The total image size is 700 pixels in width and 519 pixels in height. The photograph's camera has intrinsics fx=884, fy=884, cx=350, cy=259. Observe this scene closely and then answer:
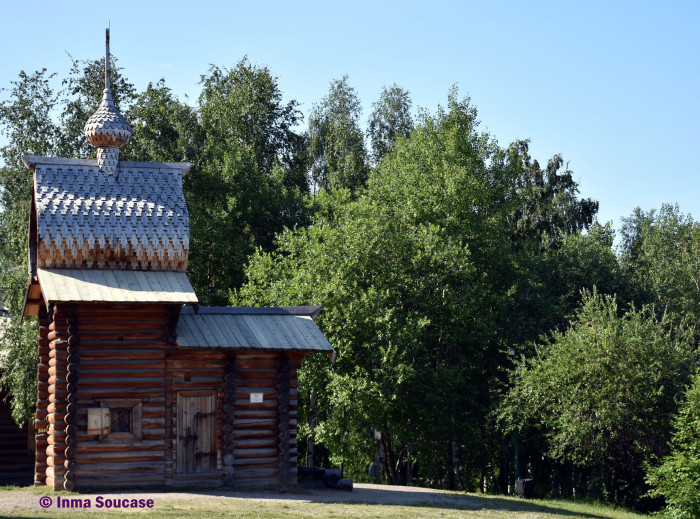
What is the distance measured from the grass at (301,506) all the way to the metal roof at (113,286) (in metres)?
4.25

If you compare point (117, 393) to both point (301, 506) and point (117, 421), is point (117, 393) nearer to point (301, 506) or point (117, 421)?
point (117, 421)

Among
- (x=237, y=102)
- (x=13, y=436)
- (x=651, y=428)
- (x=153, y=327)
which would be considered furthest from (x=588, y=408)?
(x=237, y=102)

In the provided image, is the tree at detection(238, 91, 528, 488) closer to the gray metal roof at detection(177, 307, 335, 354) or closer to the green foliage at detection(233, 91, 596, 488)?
the green foliage at detection(233, 91, 596, 488)

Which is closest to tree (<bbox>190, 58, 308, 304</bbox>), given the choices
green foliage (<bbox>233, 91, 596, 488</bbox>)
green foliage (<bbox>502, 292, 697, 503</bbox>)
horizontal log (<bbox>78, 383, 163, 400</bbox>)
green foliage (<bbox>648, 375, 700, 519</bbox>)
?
green foliage (<bbox>233, 91, 596, 488</bbox>)

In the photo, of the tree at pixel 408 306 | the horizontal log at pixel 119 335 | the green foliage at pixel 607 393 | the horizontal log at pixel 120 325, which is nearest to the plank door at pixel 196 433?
the horizontal log at pixel 119 335

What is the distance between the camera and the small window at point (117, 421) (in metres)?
19.9

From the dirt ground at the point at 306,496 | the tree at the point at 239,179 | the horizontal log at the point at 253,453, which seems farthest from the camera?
the tree at the point at 239,179

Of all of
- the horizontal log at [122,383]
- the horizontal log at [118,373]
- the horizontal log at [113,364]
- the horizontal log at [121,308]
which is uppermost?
the horizontal log at [121,308]

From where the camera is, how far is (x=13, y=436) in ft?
102

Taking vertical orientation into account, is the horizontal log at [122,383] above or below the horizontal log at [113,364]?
below

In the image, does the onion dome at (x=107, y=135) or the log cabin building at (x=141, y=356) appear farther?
the onion dome at (x=107, y=135)

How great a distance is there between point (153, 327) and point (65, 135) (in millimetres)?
16363

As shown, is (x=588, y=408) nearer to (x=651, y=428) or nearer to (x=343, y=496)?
(x=651, y=428)

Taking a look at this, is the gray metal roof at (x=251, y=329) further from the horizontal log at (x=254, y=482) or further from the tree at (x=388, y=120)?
the tree at (x=388, y=120)
